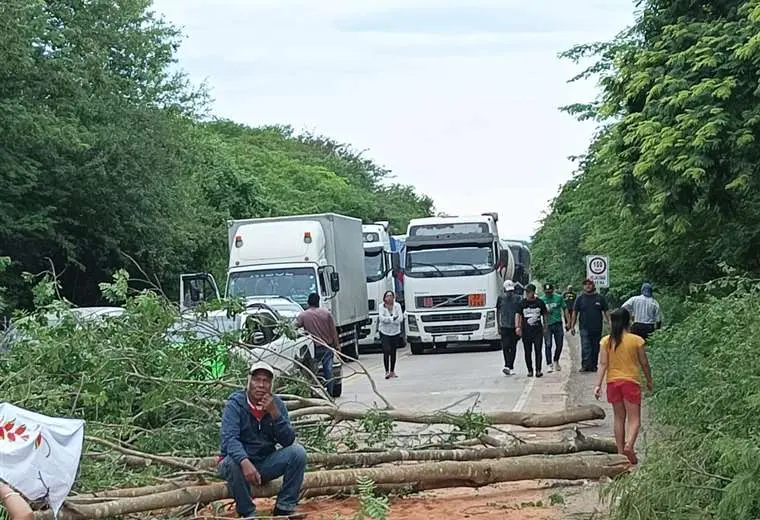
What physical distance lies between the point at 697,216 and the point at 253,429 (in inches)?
388

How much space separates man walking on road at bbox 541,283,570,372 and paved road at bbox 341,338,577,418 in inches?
15.2

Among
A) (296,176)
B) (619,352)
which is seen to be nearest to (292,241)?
(619,352)

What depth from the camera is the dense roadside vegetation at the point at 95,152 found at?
30156mm

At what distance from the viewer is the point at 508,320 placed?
21.4 m

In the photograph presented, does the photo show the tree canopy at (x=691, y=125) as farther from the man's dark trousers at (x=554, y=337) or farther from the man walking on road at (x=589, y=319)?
the man's dark trousers at (x=554, y=337)

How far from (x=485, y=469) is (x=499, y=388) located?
31.7ft

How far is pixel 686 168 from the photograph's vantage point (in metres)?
14.3

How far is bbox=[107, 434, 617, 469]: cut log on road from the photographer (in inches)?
369

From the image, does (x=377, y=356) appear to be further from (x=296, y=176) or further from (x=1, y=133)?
(x=296, y=176)

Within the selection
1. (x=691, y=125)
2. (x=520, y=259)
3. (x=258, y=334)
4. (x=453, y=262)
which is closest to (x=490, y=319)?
(x=453, y=262)

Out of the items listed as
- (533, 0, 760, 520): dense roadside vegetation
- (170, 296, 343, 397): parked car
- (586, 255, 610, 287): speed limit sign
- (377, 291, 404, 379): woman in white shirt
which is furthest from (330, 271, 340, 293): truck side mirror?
(170, 296, 343, 397): parked car

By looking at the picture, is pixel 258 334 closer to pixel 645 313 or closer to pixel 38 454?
pixel 38 454

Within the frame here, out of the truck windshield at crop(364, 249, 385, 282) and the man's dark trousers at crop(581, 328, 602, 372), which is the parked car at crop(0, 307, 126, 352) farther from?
the truck windshield at crop(364, 249, 385, 282)

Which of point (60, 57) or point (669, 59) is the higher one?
point (60, 57)
